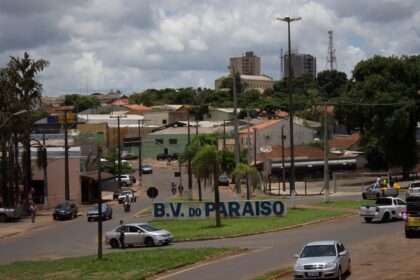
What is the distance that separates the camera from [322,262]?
2272 centimetres

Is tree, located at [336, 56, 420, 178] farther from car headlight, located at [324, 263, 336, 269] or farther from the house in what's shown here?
the house

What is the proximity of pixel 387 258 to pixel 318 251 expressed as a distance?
6027 mm

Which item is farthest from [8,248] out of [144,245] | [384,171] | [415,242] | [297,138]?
[297,138]

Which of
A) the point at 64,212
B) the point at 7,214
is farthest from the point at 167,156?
the point at 7,214

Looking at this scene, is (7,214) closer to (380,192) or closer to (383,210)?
(380,192)

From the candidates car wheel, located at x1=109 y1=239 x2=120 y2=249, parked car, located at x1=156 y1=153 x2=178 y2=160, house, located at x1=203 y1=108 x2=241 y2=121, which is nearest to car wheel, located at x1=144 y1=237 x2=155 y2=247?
car wheel, located at x1=109 y1=239 x2=120 y2=249

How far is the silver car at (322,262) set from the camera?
888 inches

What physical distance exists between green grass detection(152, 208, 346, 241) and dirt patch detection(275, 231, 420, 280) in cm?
897

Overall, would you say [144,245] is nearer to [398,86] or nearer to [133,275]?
[133,275]

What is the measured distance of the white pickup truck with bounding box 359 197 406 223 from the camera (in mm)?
42938

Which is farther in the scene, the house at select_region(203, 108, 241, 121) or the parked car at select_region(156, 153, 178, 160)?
the house at select_region(203, 108, 241, 121)

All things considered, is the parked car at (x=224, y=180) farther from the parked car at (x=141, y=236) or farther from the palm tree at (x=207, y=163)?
the parked car at (x=141, y=236)

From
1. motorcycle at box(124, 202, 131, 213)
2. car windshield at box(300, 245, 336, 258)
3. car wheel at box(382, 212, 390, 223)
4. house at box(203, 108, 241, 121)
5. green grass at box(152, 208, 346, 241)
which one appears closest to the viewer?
car windshield at box(300, 245, 336, 258)

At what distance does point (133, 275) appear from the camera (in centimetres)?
2708
